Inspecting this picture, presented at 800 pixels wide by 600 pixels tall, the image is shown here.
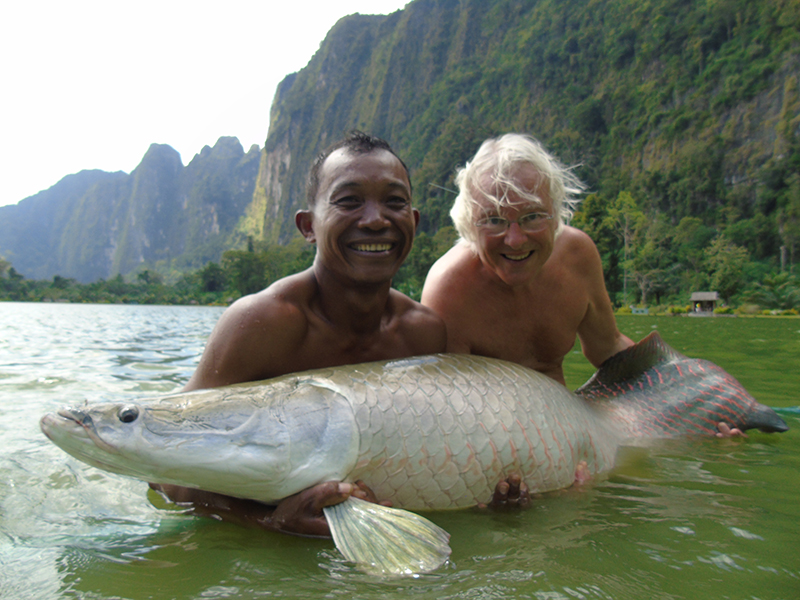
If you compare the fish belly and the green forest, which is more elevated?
the green forest

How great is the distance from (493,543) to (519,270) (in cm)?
174

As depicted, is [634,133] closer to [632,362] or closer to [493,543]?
[632,362]

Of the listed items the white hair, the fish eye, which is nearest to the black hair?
the white hair

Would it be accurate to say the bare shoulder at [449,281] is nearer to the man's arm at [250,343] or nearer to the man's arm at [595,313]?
the man's arm at [595,313]

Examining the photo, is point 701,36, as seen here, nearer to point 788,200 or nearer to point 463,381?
point 788,200

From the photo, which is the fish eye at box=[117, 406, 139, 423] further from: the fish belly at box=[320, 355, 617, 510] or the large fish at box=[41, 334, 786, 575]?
the fish belly at box=[320, 355, 617, 510]

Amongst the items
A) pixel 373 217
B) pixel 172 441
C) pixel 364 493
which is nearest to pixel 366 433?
pixel 364 493

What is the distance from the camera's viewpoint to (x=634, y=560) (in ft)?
5.72

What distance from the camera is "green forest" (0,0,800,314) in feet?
138

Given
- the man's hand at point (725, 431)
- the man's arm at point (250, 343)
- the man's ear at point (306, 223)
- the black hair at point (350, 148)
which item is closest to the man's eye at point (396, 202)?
the black hair at point (350, 148)

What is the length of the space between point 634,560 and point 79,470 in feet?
8.92

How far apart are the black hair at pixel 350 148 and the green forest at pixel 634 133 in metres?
24.4

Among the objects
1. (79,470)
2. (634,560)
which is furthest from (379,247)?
(79,470)

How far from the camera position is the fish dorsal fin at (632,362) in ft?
12.2
